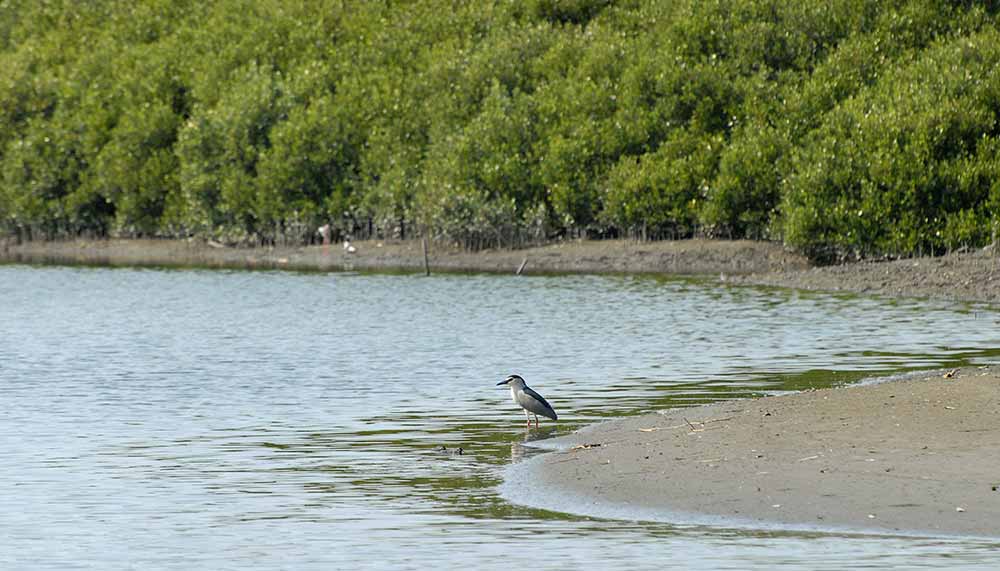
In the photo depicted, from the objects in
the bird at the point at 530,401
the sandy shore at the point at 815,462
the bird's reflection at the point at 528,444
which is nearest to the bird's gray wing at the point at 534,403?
the bird at the point at 530,401

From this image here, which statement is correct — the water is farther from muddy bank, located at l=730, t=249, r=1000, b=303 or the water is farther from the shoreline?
the shoreline

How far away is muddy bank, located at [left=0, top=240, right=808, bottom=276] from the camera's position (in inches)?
1967

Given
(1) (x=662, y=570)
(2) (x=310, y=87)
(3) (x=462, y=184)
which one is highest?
(2) (x=310, y=87)

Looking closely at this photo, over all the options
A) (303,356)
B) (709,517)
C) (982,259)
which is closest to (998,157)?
(982,259)

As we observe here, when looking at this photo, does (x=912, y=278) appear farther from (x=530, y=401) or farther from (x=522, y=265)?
(x=530, y=401)

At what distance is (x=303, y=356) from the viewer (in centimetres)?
2928

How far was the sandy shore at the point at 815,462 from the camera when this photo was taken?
13383mm

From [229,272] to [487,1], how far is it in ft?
62.6

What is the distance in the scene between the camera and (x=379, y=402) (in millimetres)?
22484

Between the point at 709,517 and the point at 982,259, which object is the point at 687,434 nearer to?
the point at 709,517

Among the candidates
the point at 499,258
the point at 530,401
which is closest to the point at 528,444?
the point at 530,401

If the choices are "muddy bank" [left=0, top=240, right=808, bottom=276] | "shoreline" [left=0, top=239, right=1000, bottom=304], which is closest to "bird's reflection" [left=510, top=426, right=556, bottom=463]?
"shoreline" [left=0, top=239, right=1000, bottom=304]

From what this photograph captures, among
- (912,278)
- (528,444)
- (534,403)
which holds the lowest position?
(528,444)

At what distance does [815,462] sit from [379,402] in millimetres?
8701
